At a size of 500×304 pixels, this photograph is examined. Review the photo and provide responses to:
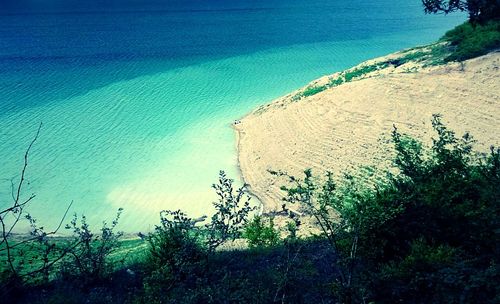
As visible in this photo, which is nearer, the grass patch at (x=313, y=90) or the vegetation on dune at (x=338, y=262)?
the vegetation on dune at (x=338, y=262)

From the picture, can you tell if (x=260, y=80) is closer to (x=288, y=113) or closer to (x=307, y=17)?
(x=288, y=113)

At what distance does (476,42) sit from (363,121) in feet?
22.2

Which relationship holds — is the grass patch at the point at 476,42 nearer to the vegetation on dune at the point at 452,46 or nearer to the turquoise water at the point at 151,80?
the vegetation on dune at the point at 452,46

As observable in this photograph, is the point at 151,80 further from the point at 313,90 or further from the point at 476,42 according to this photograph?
the point at 476,42

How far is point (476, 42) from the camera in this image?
2002cm

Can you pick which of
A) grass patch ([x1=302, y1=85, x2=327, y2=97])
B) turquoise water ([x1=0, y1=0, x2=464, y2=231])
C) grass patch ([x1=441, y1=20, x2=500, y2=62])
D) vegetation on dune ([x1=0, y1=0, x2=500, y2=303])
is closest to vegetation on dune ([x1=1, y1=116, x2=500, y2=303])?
vegetation on dune ([x1=0, y1=0, x2=500, y2=303])

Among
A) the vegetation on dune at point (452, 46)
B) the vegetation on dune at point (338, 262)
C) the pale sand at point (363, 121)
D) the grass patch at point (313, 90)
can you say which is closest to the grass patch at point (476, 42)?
the vegetation on dune at point (452, 46)

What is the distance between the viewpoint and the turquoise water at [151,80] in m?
16.6

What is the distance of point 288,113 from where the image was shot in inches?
802

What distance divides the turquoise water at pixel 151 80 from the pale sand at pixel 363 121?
1501mm

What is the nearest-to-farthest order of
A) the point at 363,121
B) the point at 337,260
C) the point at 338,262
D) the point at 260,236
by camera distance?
1. the point at 338,262
2. the point at 337,260
3. the point at 260,236
4. the point at 363,121

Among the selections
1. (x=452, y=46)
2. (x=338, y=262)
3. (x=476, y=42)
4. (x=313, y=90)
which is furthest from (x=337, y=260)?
(x=452, y=46)

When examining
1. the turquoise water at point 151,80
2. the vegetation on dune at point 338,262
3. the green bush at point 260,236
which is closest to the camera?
the vegetation on dune at point 338,262

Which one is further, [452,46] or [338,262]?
[452,46]
